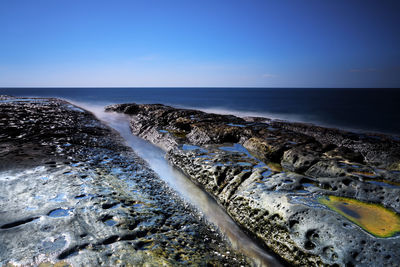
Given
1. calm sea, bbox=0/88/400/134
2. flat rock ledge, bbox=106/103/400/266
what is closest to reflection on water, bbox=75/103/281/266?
flat rock ledge, bbox=106/103/400/266

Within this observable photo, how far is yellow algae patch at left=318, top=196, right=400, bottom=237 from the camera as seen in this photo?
3324 millimetres

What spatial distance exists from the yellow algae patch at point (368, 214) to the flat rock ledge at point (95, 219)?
204 centimetres

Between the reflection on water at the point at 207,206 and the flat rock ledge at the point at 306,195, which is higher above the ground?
the flat rock ledge at the point at 306,195

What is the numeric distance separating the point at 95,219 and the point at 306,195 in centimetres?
410

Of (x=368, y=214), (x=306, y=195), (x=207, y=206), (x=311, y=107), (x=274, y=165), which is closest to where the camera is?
(x=368, y=214)

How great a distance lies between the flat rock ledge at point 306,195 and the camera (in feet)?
10.4

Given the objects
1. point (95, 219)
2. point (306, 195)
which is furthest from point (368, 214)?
point (95, 219)

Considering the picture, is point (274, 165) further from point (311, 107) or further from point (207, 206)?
point (311, 107)

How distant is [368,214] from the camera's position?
3.72 meters

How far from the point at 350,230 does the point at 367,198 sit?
4.11 feet

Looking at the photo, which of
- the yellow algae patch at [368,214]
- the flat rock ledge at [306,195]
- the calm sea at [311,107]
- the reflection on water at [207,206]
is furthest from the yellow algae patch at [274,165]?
the calm sea at [311,107]

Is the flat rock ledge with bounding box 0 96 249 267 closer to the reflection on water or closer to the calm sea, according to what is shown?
the reflection on water

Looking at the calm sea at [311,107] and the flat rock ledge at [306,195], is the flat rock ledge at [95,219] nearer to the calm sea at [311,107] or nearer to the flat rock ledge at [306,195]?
the flat rock ledge at [306,195]

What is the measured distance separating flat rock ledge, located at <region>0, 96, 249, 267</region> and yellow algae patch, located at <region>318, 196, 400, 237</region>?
204 centimetres
